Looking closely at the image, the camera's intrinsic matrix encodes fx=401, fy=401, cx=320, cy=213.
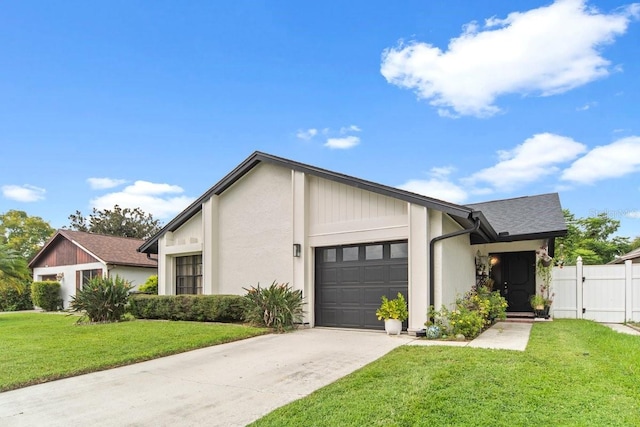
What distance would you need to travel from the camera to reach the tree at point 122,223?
125 ft

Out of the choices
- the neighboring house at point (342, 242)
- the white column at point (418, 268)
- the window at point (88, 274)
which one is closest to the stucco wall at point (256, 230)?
the neighboring house at point (342, 242)

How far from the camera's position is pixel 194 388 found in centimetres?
536

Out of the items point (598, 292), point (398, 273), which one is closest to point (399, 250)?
point (398, 273)

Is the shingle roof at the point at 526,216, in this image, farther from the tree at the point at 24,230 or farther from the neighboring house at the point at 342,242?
the tree at the point at 24,230

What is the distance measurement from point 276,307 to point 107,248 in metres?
15.2

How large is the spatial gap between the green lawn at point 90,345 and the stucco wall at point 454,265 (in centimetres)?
446

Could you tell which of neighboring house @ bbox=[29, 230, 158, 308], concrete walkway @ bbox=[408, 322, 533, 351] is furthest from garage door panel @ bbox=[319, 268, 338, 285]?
neighboring house @ bbox=[29, 230, 158, 308]

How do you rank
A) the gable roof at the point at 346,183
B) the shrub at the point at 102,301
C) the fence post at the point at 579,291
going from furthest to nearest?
A: the shrub at the point at 102,301 → the fence post at the point at 579,291 → the gable roof at the point at 346,183

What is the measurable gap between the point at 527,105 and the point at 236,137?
429 inches

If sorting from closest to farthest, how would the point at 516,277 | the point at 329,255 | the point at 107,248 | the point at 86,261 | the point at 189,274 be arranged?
the point at 329,255
the point at 516,277
the point at 189,274
the point at 86,261
the point at 107,248

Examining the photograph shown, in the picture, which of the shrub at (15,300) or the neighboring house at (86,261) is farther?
the shrub at (15,300)

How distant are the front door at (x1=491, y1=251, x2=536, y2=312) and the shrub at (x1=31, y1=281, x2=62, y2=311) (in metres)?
21.5

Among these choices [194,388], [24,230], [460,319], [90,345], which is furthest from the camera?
[24,230]

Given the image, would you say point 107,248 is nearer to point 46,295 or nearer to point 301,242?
point 46,295
